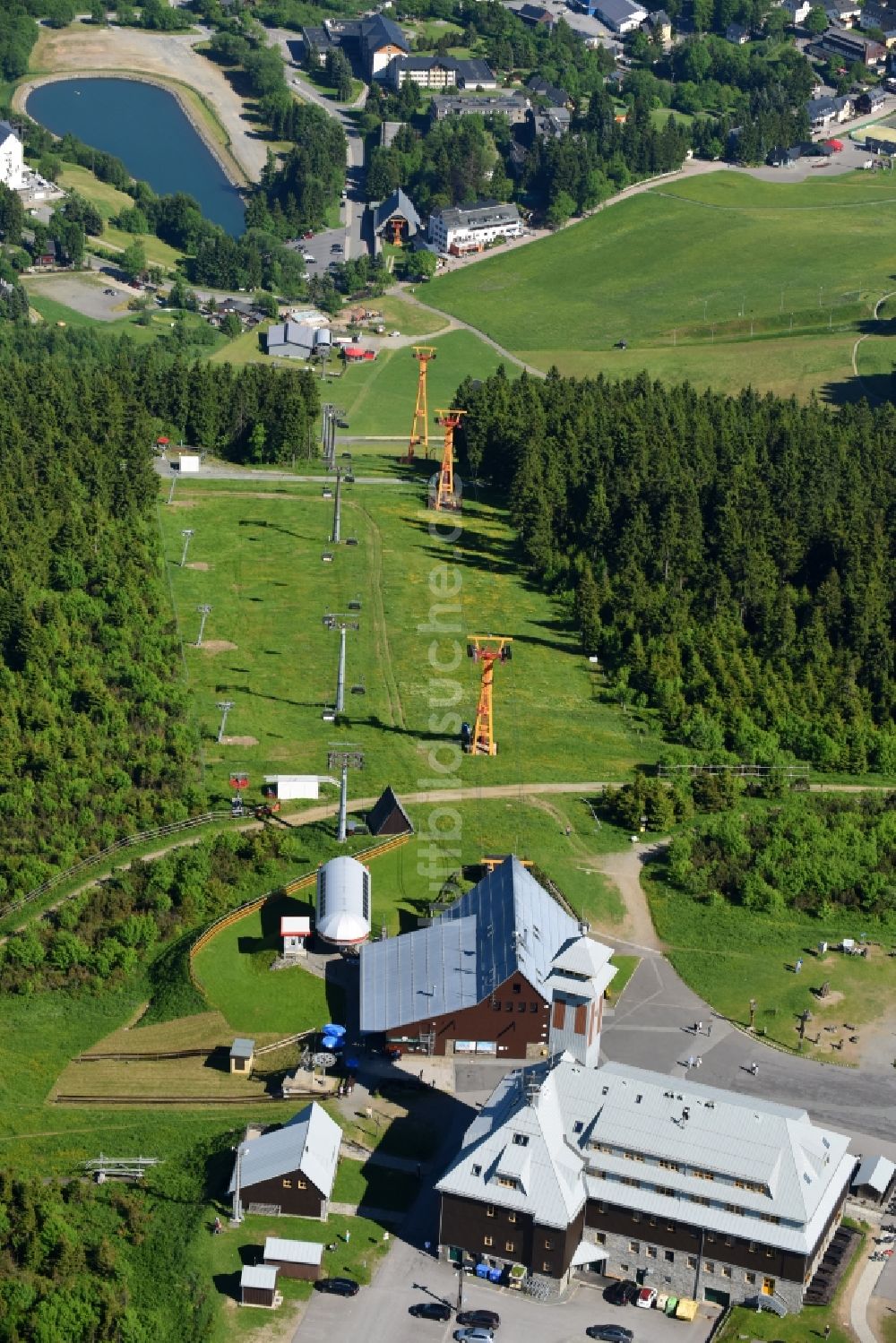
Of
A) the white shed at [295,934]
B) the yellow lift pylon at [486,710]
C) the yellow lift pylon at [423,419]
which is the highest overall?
the yellow lift pylon at [423,419]

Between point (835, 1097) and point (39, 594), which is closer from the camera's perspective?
point (835, 1097)

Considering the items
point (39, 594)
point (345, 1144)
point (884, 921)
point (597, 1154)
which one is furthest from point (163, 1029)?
point (39, 594)

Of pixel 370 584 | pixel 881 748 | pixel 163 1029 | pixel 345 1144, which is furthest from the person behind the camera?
pixel 370 584

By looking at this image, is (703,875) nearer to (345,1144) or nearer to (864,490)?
(345,1144)

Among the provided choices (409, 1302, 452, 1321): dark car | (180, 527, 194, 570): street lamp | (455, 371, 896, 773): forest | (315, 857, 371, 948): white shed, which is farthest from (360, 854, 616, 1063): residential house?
(180, 527, 194, 570): street lamp

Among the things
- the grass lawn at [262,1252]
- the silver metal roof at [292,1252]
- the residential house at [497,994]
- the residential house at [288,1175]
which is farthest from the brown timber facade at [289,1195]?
the residential house at [497,994]

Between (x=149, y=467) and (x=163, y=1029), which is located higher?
(x=149, y=467)

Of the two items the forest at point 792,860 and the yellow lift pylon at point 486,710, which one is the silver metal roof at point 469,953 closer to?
the forest at point 792,860
